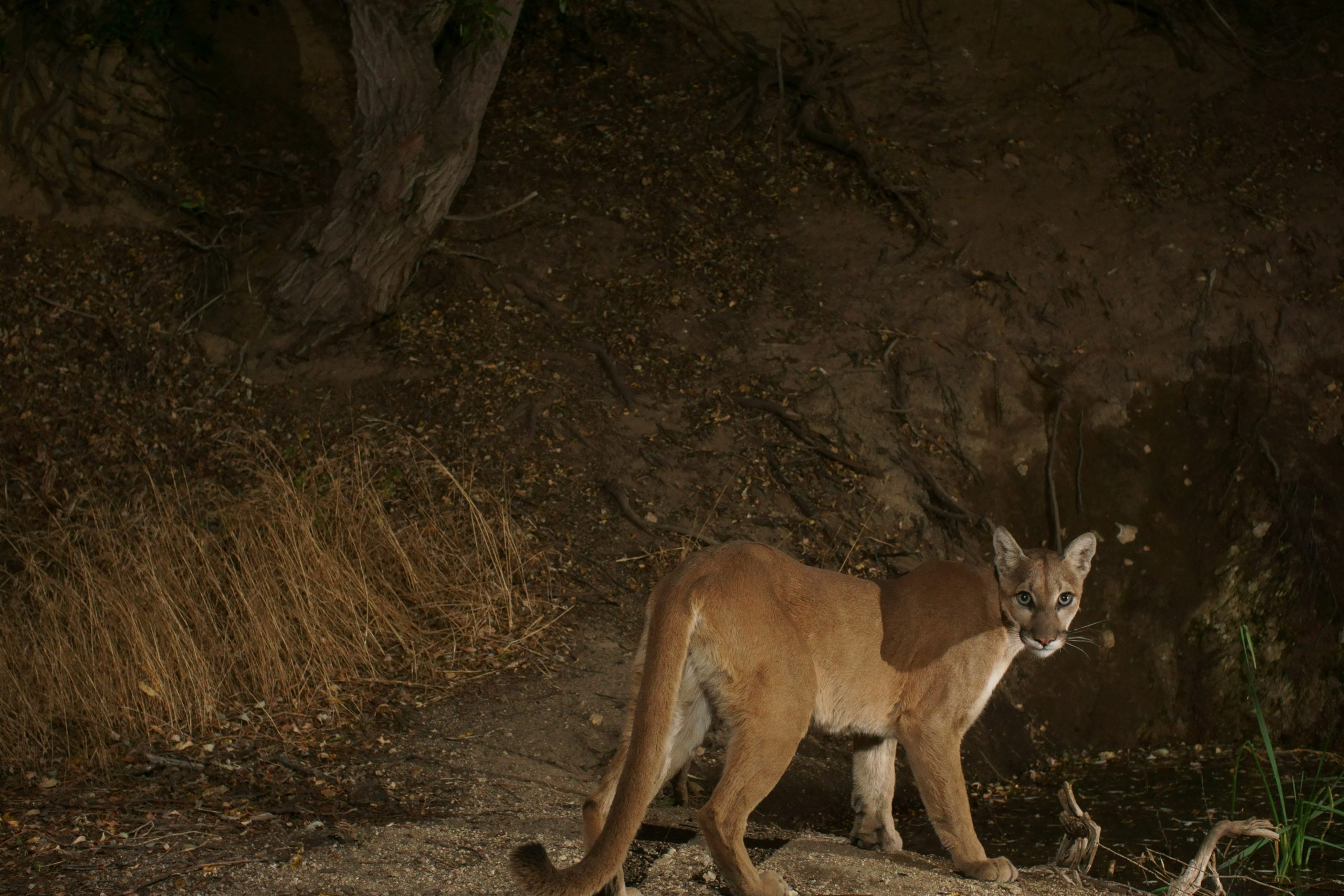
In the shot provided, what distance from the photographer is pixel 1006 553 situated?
5.54m

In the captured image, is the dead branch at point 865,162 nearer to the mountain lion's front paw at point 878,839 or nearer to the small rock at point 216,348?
the small rock at point 216,348

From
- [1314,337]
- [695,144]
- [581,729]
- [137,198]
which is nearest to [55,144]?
[137,198]

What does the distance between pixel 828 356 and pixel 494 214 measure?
3.07m

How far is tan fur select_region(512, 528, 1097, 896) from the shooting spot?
15.4 ft

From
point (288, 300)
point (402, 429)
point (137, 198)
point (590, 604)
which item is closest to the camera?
point (590, 604)

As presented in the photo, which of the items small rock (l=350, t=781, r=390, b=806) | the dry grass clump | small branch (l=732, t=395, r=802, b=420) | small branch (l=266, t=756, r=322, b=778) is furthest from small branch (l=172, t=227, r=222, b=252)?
small rock (l=350, t=781, r=390, b=806)

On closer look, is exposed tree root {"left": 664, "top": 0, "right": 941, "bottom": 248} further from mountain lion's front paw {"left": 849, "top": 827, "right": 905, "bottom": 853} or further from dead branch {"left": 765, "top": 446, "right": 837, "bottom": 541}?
mountain lion's front paw {"left": 849, "top": 827, "right": 905, "bottom": 853}

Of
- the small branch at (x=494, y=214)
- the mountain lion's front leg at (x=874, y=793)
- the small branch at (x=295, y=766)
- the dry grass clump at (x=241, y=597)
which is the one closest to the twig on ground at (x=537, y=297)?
the small branch at (x=494, y=214)

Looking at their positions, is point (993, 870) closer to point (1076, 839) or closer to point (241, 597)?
point (1076, 839)

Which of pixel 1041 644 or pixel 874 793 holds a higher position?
pixel 1041 644

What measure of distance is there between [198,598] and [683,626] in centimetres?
375

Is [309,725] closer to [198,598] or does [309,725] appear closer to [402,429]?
[198,598]

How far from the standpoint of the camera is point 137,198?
36.6ft

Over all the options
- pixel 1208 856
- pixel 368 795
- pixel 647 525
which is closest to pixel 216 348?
pixel 647 525
